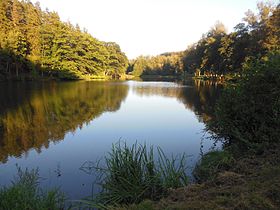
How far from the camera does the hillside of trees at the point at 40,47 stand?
162 feet

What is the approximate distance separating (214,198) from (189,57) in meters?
94.0

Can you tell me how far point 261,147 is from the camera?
26.2ft

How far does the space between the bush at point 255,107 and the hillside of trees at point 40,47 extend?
1755 inches

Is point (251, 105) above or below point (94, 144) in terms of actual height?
above

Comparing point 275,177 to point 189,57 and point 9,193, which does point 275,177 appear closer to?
point 9,193

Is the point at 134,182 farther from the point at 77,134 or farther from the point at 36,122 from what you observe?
the point at 36,122

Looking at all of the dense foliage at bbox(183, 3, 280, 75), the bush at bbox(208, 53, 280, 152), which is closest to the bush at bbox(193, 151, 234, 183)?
the bush at bbox(208, 53, 280, 152)

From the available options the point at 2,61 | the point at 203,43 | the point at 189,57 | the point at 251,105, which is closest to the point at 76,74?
the point at 2,61

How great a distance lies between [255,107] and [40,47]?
5502cm

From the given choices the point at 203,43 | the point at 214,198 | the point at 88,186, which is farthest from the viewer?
the point at 203,43

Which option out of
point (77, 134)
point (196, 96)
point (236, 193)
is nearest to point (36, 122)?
point (77, 134)

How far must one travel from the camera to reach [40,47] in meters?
57.9

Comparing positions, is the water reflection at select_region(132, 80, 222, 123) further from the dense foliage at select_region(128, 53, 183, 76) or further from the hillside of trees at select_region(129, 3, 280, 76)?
the dense foliage at select_region(128, 53, 183, 76)

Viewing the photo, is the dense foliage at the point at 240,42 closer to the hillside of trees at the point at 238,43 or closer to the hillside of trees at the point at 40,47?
the hillside of trees at the point at 238,43
